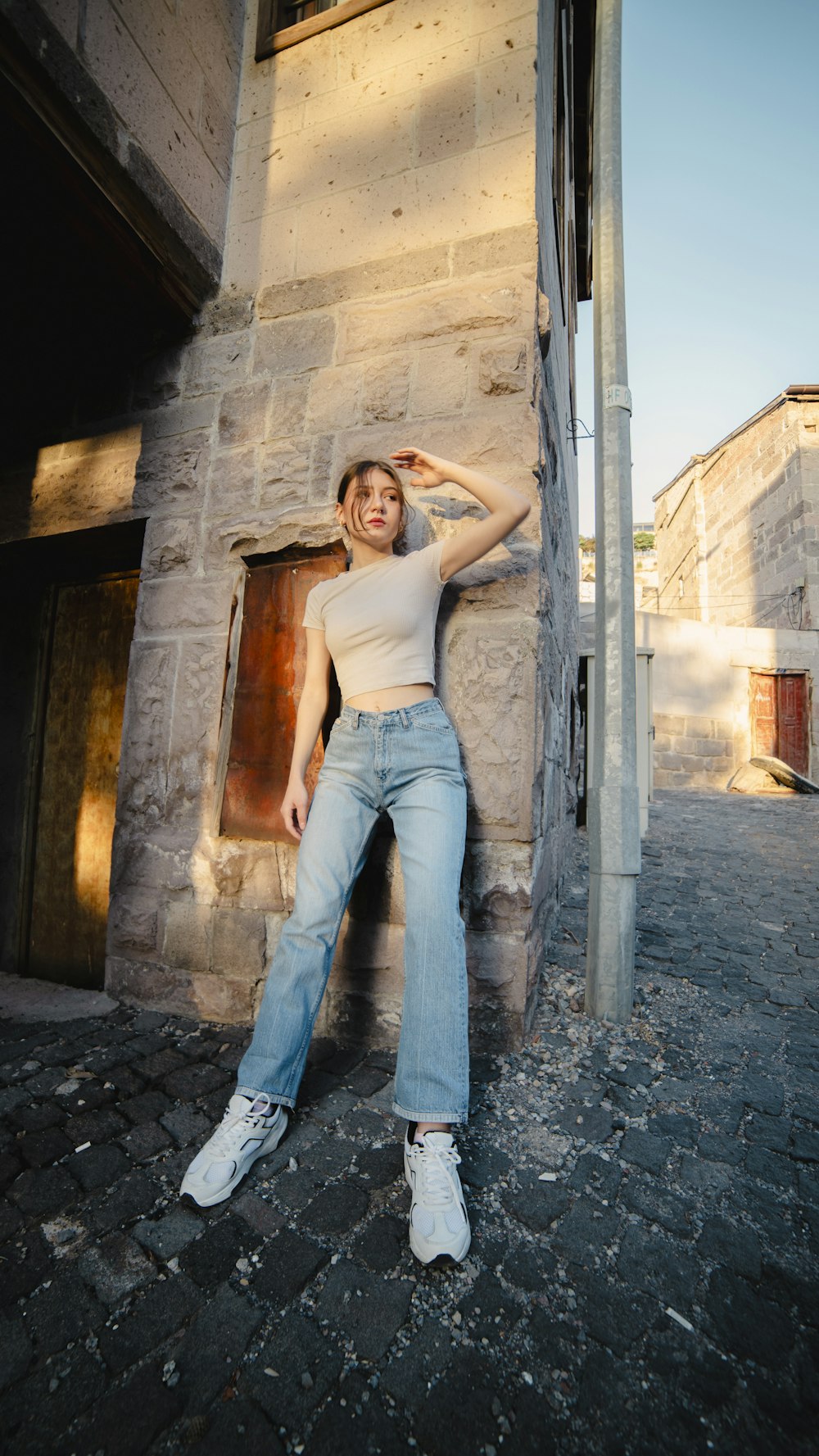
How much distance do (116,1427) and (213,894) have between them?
1.60 metres

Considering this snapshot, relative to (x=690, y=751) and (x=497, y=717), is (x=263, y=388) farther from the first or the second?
(x=690, y=751)

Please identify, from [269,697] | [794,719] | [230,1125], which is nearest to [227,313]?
[269,697]

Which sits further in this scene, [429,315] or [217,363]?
[217,363]

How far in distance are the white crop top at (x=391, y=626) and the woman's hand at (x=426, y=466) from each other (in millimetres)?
222

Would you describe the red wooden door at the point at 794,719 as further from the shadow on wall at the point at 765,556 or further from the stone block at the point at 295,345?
the stone block at the point at 295,345

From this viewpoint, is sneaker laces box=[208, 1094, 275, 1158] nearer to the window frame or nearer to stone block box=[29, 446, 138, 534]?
stone block box=[29, 446, 138, 534]

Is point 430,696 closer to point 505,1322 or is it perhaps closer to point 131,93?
point 505,1322

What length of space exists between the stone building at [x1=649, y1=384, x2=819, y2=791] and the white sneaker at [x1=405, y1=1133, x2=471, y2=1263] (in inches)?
473

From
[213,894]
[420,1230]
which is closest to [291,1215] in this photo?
[420,1230]

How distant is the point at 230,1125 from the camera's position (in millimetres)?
1521

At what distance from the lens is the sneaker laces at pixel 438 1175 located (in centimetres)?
130

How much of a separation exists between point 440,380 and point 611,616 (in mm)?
1133

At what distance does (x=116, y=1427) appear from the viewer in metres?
0.90

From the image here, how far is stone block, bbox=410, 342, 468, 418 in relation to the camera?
7.50 feet
